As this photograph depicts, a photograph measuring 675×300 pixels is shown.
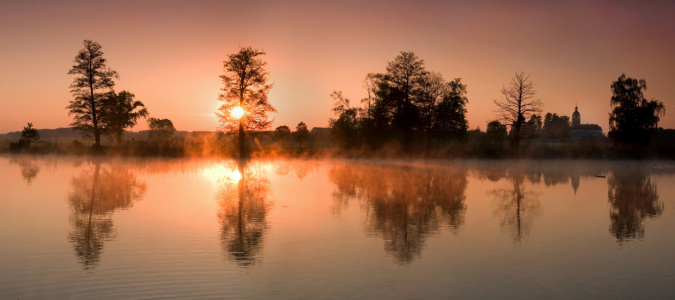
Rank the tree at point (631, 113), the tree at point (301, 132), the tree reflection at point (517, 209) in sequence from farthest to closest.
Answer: the tree at point (301, 132) → the tree at point (631, 113) → the tree reflection at point (517, 209)

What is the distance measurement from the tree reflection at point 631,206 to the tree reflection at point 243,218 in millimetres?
7974

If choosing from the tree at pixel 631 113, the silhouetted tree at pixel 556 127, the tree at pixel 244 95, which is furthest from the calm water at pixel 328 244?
the silhouetted tree at pixel 556 127

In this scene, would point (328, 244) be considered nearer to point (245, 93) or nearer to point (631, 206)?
point (631, 206)

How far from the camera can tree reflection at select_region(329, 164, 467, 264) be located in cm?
1016

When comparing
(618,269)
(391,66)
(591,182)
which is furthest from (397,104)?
(618,269)

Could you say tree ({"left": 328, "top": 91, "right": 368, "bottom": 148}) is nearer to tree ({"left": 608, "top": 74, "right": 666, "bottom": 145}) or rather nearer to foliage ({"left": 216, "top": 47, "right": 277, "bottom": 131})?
foliage ({"left": 216, "top": 47, "right": 277, "bottom": 131})

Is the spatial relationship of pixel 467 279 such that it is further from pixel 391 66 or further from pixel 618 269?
pixel 391 66

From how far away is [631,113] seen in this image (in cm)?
7656

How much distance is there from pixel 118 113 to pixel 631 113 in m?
74.9

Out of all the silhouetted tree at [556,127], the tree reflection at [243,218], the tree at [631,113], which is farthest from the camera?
the silhouetted tree at [556,127]

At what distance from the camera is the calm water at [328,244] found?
22.5 ft

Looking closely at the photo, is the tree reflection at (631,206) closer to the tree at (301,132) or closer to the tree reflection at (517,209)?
the tree reflection at (517,209)

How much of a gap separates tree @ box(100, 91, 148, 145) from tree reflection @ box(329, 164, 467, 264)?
36.1 m

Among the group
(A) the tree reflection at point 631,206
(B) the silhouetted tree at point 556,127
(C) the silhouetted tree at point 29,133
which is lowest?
(A) the tree reflection at point 631,206
